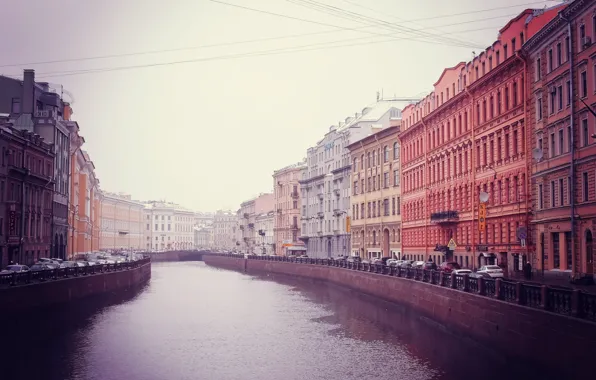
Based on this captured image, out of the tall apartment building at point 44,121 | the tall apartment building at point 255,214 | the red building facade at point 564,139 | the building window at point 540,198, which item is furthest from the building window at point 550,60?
the tall apartment building at point 255,214

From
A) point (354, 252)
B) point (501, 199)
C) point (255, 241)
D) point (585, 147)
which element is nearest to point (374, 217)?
point (354, 252)

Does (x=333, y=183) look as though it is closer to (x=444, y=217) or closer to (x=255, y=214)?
(x=444, y=217)

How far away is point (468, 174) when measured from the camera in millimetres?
64562

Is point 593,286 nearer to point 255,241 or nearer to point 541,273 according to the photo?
point 541,273

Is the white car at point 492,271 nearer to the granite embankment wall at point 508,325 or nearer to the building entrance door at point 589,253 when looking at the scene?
the granite embankment wall at point 508,325

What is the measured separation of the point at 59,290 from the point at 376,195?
5323 centimetres

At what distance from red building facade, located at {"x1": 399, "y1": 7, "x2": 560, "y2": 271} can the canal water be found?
34.9 feet

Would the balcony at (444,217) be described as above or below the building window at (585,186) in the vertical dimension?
below

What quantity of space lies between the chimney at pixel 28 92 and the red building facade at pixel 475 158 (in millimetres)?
39221

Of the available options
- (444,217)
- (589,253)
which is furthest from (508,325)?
(444,217)

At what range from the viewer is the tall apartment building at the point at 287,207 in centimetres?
14525

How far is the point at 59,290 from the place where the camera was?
155 feet

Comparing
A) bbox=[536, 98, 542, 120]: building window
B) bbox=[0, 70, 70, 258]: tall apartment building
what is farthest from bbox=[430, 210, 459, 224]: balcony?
bbox=[0, 70, 70, 258]: tall apartment building

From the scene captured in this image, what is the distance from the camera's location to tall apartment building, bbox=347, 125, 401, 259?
291ft
